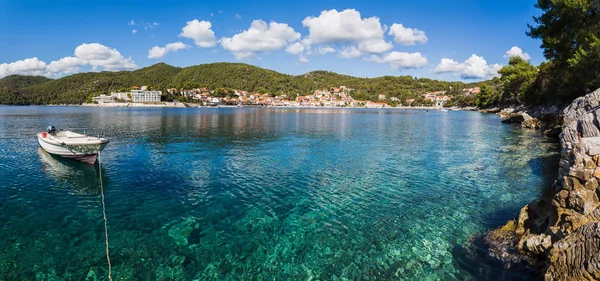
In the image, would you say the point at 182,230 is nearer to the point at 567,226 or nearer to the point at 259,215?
the point at 259,215

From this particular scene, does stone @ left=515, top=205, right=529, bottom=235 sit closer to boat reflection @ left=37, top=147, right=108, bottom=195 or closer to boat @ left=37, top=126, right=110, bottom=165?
boat reflection @ left=37, top=147, right=108, bottom=195

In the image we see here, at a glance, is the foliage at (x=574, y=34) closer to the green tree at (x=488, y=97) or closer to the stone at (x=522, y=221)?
the stone at (x=522, y=221)

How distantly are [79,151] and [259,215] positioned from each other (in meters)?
15.8

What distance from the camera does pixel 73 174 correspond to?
18656 millimetres

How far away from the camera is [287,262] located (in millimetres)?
8977

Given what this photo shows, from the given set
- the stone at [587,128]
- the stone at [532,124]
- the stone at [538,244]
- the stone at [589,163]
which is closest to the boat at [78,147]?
the stone at [538,244]

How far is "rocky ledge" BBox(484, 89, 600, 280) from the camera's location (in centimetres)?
661

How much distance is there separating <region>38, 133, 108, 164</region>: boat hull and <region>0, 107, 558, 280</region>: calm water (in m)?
0.67

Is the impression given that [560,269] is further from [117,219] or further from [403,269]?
[117,219]

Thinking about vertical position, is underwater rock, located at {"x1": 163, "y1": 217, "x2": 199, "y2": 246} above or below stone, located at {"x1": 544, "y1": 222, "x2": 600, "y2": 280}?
below

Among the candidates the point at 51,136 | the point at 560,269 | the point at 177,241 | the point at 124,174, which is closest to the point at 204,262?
the point at 177,241

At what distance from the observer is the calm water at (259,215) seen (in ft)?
28.3

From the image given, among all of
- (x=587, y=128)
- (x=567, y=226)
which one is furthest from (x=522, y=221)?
(x=587, y=128)

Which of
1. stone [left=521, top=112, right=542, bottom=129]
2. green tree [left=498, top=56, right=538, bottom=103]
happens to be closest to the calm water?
stone [left=521, top=112, right=542, bottom=129]
